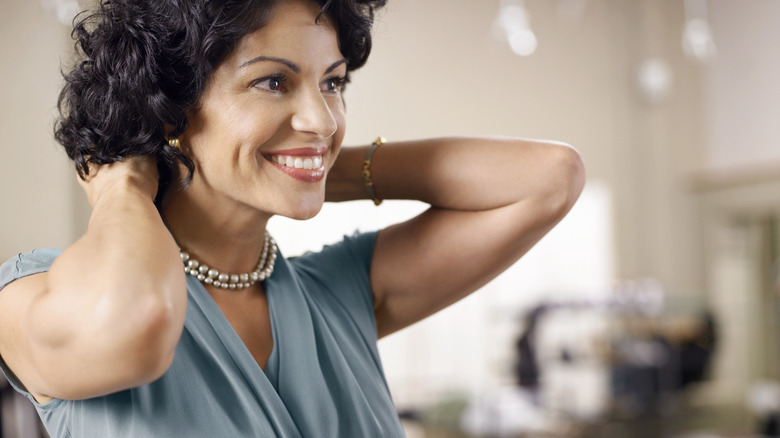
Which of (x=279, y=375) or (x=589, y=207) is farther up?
(x=279, y=375)

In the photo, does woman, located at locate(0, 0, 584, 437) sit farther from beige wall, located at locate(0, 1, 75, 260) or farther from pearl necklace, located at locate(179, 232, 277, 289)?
beige wall, located at locate(0, 1, 75, 260)

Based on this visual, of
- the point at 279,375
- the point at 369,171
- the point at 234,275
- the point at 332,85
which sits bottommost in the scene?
the point at 279,375

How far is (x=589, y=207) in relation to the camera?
6.54 meters

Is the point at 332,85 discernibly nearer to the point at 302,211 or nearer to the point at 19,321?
the point at 302,211

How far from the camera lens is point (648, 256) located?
6.73 metres

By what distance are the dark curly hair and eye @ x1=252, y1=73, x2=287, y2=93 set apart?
5 cm

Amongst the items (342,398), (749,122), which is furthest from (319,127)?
(749,122)

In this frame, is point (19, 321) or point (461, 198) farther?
point (461, 198)

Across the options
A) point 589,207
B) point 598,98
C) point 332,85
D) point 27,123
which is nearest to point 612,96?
point 598,98

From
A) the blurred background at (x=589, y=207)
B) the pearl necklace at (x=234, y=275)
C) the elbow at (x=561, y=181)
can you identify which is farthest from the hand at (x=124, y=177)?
the blurred background at (x=589, y=207)

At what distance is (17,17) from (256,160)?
3115mm

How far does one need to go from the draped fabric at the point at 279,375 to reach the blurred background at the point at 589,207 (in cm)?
244

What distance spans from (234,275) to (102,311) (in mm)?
353

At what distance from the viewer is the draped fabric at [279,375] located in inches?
32.2
